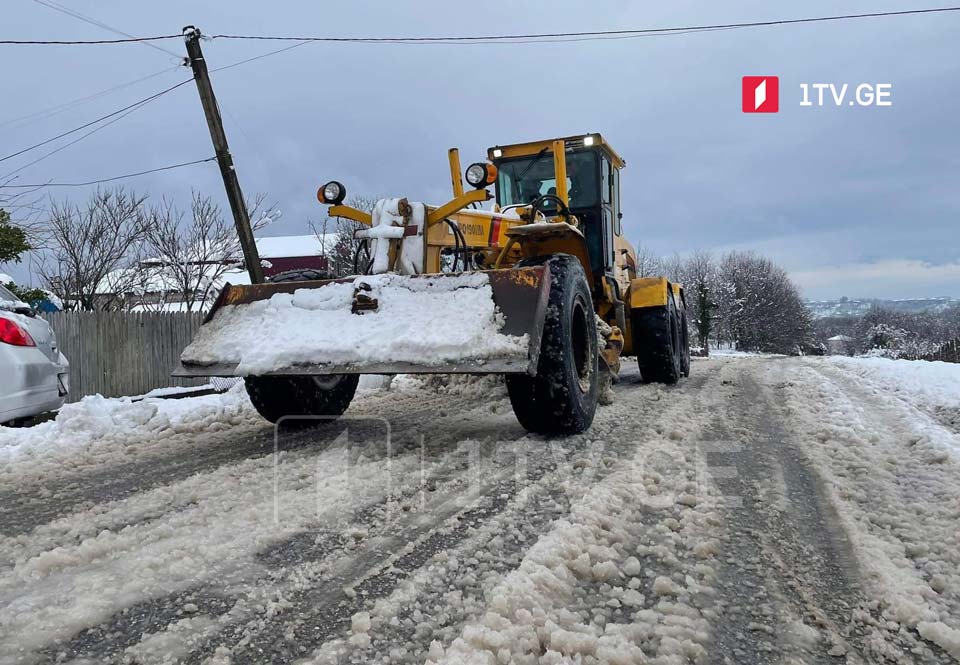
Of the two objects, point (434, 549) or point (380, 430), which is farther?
point (380, 430)

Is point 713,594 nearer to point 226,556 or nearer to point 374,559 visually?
point 374,559

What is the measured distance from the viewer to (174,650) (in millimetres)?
1730

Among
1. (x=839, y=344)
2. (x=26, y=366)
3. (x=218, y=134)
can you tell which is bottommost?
(x=839, y=344)

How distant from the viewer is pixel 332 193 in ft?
17.0

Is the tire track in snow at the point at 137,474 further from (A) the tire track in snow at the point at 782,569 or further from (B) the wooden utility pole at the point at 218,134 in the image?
(B) the wooden utility pole at the point at 218,134

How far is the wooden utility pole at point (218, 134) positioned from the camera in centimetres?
1152

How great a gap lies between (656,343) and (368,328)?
15.8 ft

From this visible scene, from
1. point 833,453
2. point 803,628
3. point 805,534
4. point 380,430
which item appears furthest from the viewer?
point 380,430

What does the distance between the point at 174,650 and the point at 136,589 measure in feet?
1.50

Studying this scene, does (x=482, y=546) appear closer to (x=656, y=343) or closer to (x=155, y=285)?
(x=656, y=343)

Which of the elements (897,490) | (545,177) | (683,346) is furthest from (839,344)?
(897,490)

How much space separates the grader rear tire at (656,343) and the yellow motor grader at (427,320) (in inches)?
69.6

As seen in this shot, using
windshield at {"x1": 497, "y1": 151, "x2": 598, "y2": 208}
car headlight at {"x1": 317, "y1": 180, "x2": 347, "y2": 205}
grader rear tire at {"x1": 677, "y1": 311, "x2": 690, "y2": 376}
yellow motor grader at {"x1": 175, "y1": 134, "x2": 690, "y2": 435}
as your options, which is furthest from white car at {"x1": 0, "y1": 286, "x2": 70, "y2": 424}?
grader rear tire at {"x1": 677, "y1": 311, "x2": 690, "y2": 376}

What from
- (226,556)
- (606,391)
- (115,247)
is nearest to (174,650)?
(226,556)
